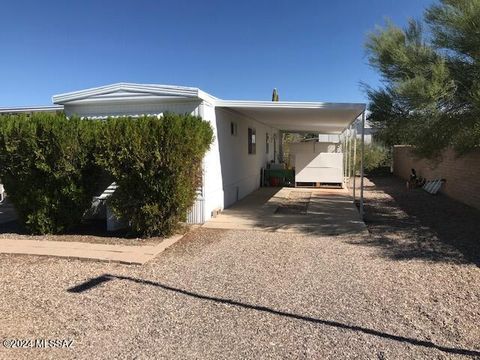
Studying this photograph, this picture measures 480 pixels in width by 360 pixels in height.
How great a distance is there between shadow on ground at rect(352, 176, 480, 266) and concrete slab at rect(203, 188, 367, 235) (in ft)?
1.71

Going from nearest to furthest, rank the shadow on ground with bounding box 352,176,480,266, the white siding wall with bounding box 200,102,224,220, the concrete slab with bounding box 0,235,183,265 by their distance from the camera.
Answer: the concrete slab with bounding box 0,235,183,265
the shadow on ground with bounding box 352,176,480,266
the white siding wall with bounding box 200,102,224,220

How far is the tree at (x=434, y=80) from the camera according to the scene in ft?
26.2

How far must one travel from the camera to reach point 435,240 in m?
7.75

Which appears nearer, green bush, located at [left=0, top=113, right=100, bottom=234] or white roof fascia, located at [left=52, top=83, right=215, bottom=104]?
green bush, located at [left=0, top=113, right=100, bottom=234]

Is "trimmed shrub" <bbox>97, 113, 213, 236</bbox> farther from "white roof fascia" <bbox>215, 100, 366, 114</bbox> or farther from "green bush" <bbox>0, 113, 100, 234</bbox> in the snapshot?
"white roof fascia" <bbox>215, 100, 366, 114</bbox>

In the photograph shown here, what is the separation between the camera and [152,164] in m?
7.20

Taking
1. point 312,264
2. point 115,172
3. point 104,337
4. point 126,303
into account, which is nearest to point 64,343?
point 104,337

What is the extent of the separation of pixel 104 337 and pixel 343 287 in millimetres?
2695

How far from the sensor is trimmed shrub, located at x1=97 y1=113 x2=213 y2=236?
7148 millimetres

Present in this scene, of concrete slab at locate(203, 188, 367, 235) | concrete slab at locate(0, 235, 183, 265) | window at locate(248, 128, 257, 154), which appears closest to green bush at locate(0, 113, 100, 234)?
concrete slab at locate(0, 235, 183, 265)

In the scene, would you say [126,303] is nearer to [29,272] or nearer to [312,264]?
[29,272]

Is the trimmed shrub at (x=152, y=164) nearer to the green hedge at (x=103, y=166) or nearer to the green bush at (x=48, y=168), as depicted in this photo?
the green hedge at (x=103, y=166)

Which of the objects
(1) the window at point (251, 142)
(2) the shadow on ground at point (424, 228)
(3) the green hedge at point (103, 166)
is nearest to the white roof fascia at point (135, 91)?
(3) the green hedge at point (103, 166)

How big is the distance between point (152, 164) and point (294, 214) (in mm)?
4343
